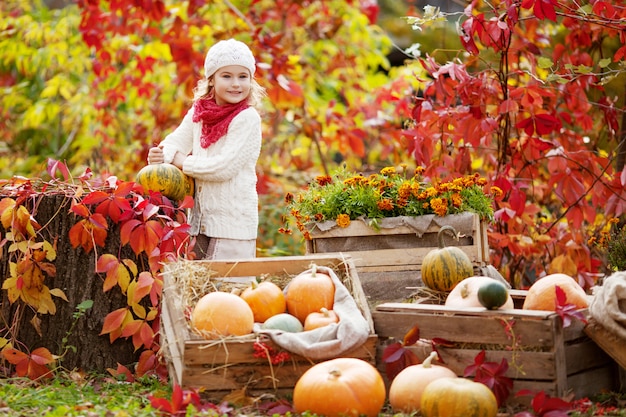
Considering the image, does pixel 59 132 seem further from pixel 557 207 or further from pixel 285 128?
pixel 557 207

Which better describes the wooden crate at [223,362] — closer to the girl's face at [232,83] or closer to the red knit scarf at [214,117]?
the red knit scarf at [214,117]

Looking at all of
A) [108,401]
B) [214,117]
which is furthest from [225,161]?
[108,401]

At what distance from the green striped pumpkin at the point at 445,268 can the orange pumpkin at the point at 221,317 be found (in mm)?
926

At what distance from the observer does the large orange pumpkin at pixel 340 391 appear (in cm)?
299

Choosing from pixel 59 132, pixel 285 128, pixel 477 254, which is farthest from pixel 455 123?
pixel 59 132

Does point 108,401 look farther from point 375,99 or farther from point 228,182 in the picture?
point 375,99

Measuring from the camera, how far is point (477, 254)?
→ 4.10 meters

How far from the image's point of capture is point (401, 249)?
4.12m

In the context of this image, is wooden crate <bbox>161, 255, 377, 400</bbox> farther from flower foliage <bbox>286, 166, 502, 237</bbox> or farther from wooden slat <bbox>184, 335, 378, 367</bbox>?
flower foliage <bbox>286, 166, 502, 237</bbox>

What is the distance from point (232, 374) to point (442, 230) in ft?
4.33

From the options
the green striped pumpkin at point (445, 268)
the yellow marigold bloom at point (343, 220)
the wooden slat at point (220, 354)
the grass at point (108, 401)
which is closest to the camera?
the grass at point (108, 401)

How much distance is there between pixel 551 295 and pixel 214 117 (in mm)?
1928

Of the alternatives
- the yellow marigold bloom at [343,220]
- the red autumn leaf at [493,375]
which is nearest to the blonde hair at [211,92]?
the yellow marigold bloom at [343,220]

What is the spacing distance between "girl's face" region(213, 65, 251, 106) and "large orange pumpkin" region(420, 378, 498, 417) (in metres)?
1.99
